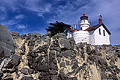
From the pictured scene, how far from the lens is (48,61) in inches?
450

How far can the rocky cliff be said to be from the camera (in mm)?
10633

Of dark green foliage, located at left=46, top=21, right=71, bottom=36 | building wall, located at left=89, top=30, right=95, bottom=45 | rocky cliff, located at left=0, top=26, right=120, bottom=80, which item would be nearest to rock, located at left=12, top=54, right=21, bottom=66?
rocky cliff, located at left=0, top=26, right=120, bottom=80

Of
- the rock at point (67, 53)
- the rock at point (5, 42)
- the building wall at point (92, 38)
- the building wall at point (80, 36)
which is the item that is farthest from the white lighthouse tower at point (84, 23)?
the rock at point (5, 42)

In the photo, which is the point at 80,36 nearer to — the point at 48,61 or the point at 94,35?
the point at 94,35

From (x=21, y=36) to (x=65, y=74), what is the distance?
28.9 feet

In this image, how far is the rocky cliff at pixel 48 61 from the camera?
1063 cm

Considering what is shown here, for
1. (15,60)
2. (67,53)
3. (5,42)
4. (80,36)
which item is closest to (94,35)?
(80,36)

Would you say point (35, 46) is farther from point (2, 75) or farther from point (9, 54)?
point (2, 75)

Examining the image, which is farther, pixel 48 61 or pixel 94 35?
pixel 94 35

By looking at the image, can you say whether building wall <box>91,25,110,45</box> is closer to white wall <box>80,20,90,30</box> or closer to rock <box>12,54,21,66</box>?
white wall <box>80,20,90,30</box>

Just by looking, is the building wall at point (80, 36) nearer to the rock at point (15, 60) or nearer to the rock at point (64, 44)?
the rock at point (64, 44)

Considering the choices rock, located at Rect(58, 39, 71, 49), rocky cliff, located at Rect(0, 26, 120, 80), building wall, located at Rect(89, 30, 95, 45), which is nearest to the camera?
rocky cliff, located at Rect(0, 26, 120, 80)

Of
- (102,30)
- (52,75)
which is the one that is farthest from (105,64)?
(102,30)

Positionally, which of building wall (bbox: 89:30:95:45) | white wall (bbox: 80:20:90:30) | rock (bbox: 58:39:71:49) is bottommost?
rock (bbox: 58:39:71:49)
